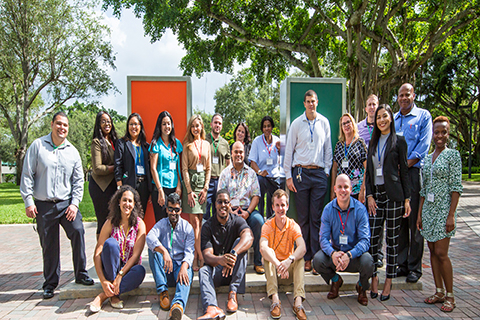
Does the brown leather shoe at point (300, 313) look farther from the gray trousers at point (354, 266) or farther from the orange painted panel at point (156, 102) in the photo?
the orange painted panel at point (156, 102)

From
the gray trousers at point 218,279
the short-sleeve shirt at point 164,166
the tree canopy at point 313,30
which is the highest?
the tree canopy at point 313,30

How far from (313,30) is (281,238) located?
11875mm

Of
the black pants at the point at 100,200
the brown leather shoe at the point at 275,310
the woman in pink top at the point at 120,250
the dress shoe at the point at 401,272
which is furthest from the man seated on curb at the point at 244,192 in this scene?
the dress shoe at the point at 401,272

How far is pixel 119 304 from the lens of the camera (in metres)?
3.92

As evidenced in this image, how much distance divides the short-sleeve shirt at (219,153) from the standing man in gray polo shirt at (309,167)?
1.02 m

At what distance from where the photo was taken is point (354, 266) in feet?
12.9

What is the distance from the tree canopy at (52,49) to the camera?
60.2 feet

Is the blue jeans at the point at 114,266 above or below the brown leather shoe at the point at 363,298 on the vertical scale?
above

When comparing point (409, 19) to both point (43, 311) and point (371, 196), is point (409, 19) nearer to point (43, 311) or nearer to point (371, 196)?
point (371, 196)

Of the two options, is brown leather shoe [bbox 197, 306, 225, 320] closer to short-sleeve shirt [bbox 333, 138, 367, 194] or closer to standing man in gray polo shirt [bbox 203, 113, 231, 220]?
standing man in gray polo shirt [bbox 203, 113, 231, 220]

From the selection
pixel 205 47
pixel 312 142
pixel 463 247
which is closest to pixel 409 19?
pixel 205 47

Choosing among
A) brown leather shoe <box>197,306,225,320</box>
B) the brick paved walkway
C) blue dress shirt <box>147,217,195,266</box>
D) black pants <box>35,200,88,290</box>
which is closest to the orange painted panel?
black pants <box>35,200,88,290</box>

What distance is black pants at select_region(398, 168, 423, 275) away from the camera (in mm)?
4480

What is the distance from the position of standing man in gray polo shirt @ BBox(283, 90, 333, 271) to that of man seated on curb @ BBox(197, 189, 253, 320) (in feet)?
3.46
